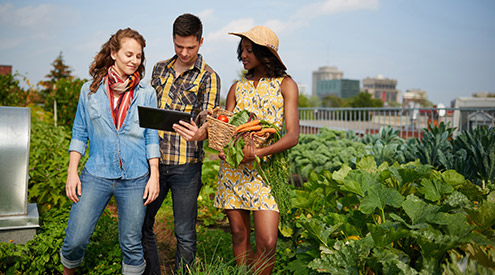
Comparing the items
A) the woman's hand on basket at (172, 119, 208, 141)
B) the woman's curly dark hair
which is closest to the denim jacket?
the woman's hand on basket at (172, 119, 208, 141)

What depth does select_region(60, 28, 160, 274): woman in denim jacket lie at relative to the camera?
8.07ft

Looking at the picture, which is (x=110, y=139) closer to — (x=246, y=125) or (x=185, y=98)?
(x=185, y=98)

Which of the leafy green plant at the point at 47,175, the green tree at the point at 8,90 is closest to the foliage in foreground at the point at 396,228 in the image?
the leafy green plant at the point at 47,175

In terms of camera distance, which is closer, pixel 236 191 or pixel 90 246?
pixel 236 191

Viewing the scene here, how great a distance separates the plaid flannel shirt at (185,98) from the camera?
2738 mm

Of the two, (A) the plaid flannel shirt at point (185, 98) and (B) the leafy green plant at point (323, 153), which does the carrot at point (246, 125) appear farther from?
(B) the leafy green plant at point (323, 153)

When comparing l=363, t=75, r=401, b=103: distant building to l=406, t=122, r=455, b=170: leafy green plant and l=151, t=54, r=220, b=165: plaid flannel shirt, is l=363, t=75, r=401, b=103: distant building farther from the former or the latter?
l=151, t=54, r=220, b=165: plaid flannel shirt

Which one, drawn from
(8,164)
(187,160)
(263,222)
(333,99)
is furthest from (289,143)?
(333,99)

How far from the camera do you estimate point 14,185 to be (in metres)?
3.13

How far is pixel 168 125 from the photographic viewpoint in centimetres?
241

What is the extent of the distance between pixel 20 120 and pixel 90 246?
1.17 metres

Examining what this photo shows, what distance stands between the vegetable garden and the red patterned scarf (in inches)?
42.5

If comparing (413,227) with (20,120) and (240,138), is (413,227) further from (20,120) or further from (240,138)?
(20,120)

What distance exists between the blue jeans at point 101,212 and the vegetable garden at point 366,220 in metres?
0.47
